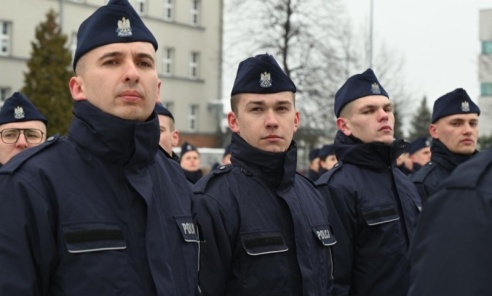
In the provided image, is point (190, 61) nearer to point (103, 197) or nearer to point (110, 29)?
point (110, 29)

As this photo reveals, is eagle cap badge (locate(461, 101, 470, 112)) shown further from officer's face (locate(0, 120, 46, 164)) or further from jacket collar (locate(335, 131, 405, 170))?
officer's face (locate(0, 120, 46, 164))

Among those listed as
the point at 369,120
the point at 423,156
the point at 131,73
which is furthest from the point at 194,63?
the point at 131,73

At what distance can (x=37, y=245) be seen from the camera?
12.0 ft

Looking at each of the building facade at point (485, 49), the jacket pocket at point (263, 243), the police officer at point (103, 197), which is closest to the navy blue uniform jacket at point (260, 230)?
the jacket pocket at point (263, 243)

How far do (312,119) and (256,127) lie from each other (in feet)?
111

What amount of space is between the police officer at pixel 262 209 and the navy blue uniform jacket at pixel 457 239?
7.63 feet

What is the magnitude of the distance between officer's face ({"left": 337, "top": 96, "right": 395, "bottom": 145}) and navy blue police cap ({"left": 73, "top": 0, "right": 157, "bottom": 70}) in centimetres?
279

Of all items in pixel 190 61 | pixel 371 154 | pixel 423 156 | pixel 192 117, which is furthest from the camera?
pixel 192 117

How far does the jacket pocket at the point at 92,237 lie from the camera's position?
3.69 m

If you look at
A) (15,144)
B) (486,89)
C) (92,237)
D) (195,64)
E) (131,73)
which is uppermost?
(195,64)

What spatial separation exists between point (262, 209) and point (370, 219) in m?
1.23

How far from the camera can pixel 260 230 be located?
201 inches

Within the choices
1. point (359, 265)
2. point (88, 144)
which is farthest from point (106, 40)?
point (359, 265)

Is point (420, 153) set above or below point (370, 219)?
above
